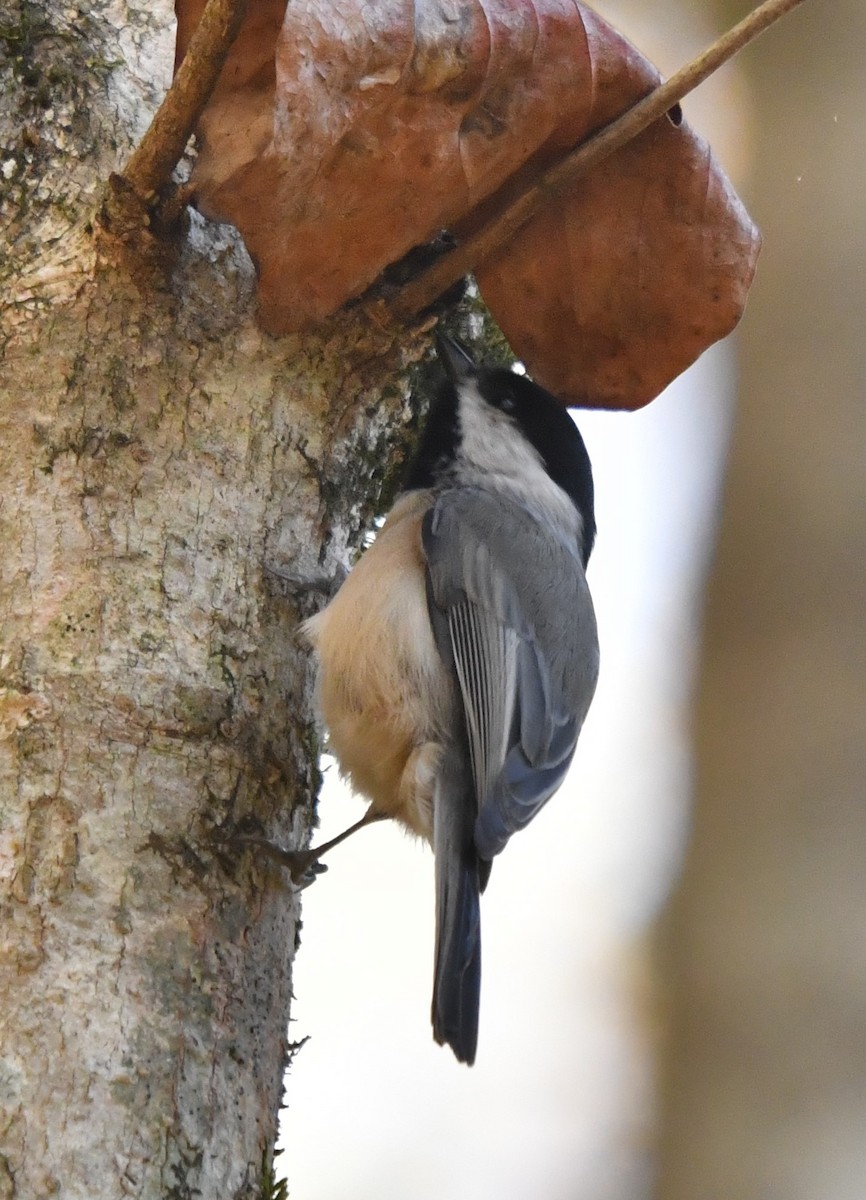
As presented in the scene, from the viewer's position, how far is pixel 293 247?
5.56 ft

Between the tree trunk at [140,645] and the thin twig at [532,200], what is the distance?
0.10 metres

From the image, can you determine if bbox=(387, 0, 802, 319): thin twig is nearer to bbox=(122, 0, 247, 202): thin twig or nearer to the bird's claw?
bbox=(122, 0, 247, 202): thin twig

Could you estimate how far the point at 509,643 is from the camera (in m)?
1.98

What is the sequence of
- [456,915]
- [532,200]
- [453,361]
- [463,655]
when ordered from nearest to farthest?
[456,915] < [532,200] < [463,655] < [453,361]

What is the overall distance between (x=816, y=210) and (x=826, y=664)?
104 cm

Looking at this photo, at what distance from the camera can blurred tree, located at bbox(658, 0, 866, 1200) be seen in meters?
2.64

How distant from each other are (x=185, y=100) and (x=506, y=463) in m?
0.99

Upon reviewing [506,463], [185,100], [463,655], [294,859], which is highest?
[506,463]

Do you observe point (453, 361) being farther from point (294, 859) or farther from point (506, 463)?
point (294, 859)

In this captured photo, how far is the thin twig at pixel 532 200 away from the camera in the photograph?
1.74 m

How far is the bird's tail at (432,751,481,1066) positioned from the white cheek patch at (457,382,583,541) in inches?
22.8

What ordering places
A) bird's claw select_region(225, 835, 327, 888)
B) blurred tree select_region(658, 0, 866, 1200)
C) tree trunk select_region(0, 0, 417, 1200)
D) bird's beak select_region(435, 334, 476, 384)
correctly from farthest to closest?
blurred tree select_region(658, 0, 866, 1200), bird's beak select_region(435, 334, 476, 384), bird's claw select_region(225, 835, 327, 888), tree trunk select_region(0, 0, 417, 1200)

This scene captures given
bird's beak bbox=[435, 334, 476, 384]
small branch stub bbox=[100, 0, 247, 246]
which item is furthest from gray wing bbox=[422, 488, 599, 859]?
small branch stub bbox=[100, 0, 247, 246]

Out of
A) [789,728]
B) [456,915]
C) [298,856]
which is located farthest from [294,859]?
[789,728]
